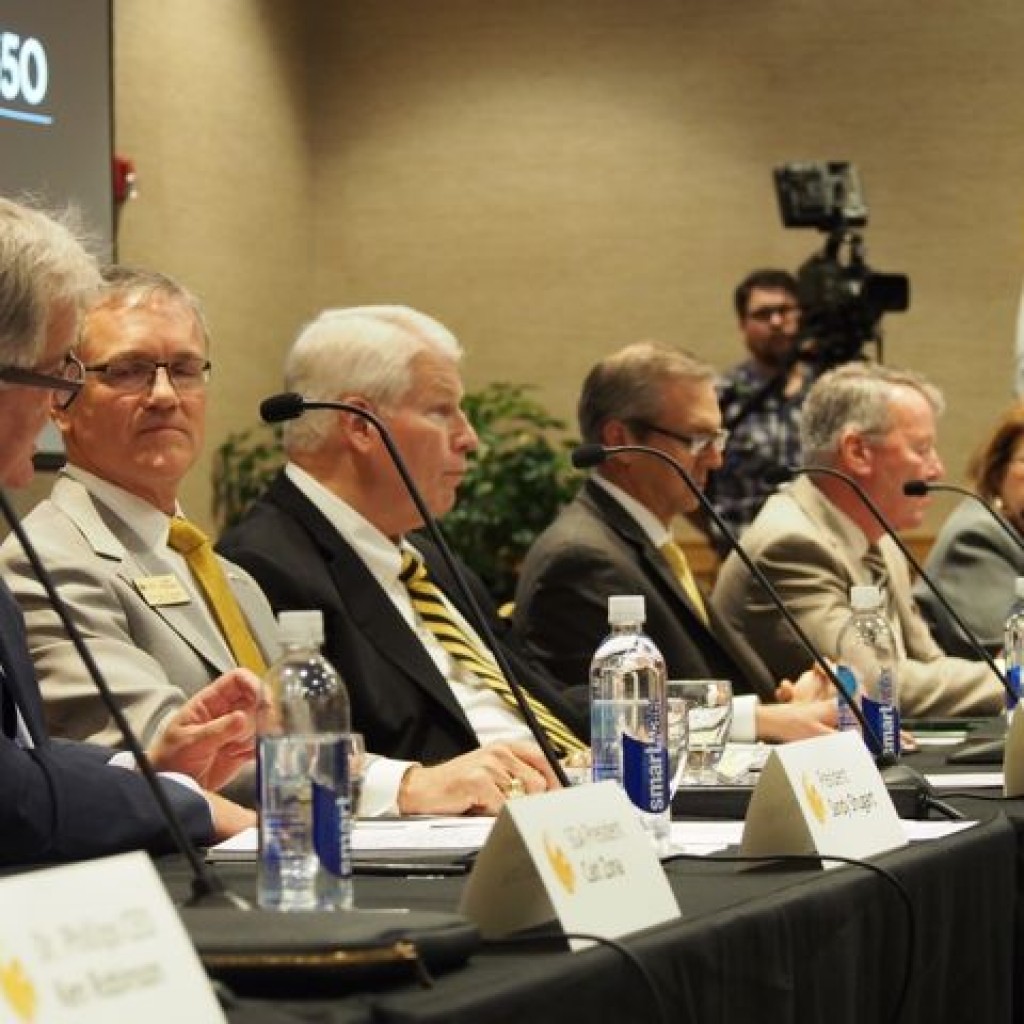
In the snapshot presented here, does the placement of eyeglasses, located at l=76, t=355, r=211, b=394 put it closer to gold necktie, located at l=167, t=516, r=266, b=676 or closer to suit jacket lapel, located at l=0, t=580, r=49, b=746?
gold necktie, located at l=167, t=516, r=266, b=676

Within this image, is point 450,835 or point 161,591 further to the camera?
point 161,591

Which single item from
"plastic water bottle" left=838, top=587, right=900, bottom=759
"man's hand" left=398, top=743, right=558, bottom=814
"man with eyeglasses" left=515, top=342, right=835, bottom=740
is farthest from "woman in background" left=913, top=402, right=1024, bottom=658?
"man's hand" left=398, top=743, right=558, bottom=814

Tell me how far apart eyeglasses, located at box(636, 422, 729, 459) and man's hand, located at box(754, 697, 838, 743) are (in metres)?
0.97

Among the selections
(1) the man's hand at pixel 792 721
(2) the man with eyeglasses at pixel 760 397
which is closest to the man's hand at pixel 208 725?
(1) the man's hand at pixel 792 721

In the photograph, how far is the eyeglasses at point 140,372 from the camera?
10.2 feet

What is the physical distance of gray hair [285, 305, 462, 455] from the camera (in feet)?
11.7

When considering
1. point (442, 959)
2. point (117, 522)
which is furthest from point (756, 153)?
point (442, 959)

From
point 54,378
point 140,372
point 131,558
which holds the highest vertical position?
point 54,378

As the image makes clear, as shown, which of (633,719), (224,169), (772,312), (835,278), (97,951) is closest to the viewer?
(97,951)

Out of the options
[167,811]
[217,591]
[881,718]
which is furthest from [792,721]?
[167,811]

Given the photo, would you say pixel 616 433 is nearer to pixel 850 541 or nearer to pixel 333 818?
pixel 850 541

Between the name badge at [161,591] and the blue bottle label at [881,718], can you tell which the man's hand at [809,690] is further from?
the name badge at [161,591]

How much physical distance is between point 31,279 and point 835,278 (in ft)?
16.0

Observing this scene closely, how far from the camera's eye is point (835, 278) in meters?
6.98
